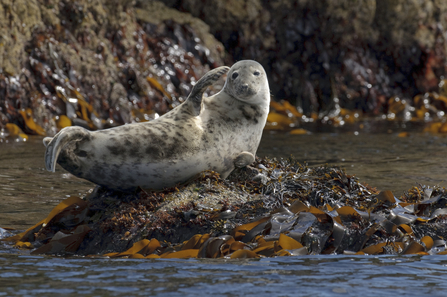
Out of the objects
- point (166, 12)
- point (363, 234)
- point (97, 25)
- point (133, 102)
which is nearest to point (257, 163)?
point (363, 234)

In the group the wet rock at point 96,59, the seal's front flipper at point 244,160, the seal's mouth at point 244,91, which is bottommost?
the seal's front flipper at point 244,160

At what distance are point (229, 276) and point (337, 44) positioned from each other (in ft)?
37.5

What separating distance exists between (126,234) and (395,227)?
1.62m

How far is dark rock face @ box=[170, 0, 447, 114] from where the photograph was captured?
1330cm

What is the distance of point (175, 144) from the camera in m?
4.34

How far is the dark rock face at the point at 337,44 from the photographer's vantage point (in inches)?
524

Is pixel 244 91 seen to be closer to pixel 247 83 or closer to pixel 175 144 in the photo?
pixel 247 83

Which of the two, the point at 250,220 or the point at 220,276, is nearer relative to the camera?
the point at 220,276

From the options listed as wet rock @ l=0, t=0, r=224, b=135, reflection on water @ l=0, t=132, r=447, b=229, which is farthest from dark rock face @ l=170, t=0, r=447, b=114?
reflection on water @ l=0, t=132, r=447, b=229

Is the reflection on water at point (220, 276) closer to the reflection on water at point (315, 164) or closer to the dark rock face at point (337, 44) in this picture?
the reflection on water at point (315, 164)

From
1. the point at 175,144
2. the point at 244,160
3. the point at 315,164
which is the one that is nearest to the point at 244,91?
the point at 244,160

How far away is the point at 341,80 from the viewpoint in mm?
13570

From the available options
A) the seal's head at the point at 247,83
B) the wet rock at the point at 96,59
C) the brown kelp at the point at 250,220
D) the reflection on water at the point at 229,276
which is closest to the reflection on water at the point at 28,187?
the brown kelp at the point at 250,220

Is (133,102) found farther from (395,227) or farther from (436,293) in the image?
(436,293)
